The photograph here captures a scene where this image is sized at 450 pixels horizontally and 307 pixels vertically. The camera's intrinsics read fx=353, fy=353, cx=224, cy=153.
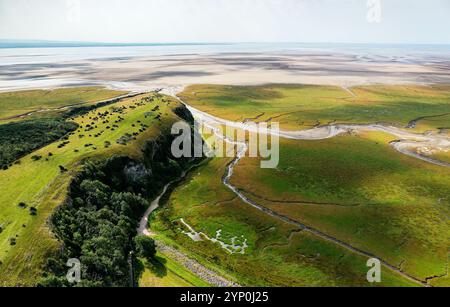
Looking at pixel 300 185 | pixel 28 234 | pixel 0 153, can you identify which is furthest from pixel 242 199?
pixel 0 153

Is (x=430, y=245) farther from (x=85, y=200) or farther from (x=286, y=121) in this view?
(x=286, y=121)

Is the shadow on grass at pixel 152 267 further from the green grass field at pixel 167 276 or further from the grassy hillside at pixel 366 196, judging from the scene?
the grassy hillside at pixel 366 196

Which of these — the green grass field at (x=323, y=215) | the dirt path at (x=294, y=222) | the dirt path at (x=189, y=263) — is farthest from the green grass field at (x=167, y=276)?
the dirt path at (x=294, y=222)

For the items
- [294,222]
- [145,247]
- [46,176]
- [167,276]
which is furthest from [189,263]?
[46,176]

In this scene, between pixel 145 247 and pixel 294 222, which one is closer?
pixel 145 247

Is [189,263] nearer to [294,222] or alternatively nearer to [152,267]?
[152,267]

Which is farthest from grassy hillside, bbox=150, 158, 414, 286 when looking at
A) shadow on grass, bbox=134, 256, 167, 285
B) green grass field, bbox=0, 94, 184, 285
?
green grass field, bbox=0, 94, 184, 285

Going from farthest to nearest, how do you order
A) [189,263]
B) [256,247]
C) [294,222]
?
[294,222] → [256,247] → [189,263]
